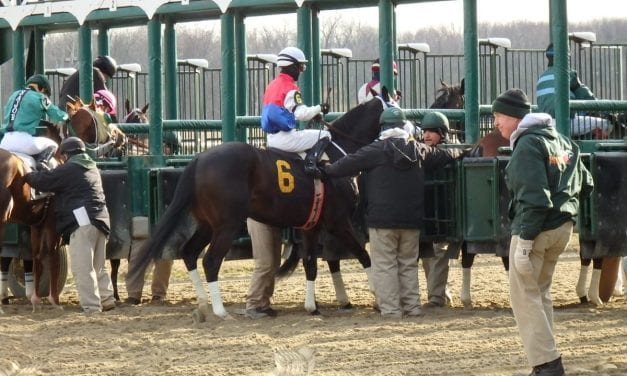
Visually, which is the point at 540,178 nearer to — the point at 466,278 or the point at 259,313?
the point at 466,278

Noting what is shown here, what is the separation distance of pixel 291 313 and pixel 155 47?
3270mm

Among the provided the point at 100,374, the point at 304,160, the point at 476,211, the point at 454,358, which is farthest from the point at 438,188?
the point at 100,374

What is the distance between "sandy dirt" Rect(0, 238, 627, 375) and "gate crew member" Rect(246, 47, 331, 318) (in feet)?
0.78

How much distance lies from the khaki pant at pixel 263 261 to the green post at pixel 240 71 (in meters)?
1.80

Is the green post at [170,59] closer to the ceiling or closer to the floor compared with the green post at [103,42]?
closer to the floor

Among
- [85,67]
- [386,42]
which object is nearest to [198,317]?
[386,42]

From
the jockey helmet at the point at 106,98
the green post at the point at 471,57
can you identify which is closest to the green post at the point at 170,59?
the jockey helmet at the point at 106,98

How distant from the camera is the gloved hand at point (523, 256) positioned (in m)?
7.16

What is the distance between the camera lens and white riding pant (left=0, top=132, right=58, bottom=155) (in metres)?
11.5

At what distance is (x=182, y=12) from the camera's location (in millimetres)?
12711

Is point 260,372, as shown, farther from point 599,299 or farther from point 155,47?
point 155,47

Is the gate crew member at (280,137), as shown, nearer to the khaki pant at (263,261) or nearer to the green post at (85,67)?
the khaki pant at (263,261)

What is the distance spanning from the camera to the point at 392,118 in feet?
33.8

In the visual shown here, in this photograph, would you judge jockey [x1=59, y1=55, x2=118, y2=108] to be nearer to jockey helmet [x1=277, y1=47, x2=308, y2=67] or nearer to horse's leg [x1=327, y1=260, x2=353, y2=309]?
jockey helmet [x1=277, y1=47, x2=308, y2=67]
